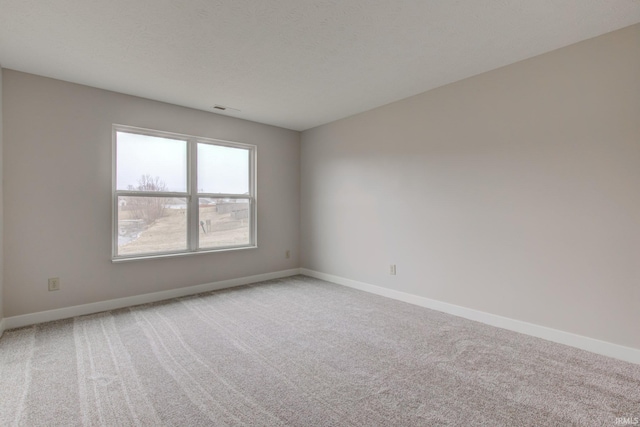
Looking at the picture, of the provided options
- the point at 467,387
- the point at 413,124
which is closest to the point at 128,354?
the point at 467,387

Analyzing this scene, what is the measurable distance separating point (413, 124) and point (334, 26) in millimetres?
1785

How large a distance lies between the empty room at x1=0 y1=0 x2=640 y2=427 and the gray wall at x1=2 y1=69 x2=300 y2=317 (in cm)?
2

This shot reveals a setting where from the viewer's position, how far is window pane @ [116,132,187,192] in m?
3.54

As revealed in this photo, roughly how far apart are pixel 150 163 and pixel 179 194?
51cm

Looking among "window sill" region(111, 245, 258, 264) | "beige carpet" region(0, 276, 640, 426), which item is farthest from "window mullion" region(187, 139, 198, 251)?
"beige carpet" region(0, 276, 640, 426)

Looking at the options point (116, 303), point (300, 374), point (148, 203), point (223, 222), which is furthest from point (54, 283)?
point (300, 374)

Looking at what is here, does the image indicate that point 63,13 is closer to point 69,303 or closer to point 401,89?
point 69,303

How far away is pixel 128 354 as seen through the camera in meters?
2.36

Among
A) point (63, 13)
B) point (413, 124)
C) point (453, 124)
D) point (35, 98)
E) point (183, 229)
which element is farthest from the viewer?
point (183, 229)

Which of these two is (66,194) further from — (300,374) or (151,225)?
(300,374)

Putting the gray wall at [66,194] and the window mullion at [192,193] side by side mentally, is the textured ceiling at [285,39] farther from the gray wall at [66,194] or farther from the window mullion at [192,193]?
the window mullion at [192,193]

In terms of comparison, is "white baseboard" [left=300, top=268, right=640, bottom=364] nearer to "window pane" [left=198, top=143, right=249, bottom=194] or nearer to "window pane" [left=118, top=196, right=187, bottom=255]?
"window pane" [left=198, top=143, right=249, bottom=194]

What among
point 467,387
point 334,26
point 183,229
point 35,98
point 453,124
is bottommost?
point 467,387

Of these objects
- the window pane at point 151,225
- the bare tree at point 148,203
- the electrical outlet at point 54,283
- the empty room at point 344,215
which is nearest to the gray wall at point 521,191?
the empty room at point 344,215
